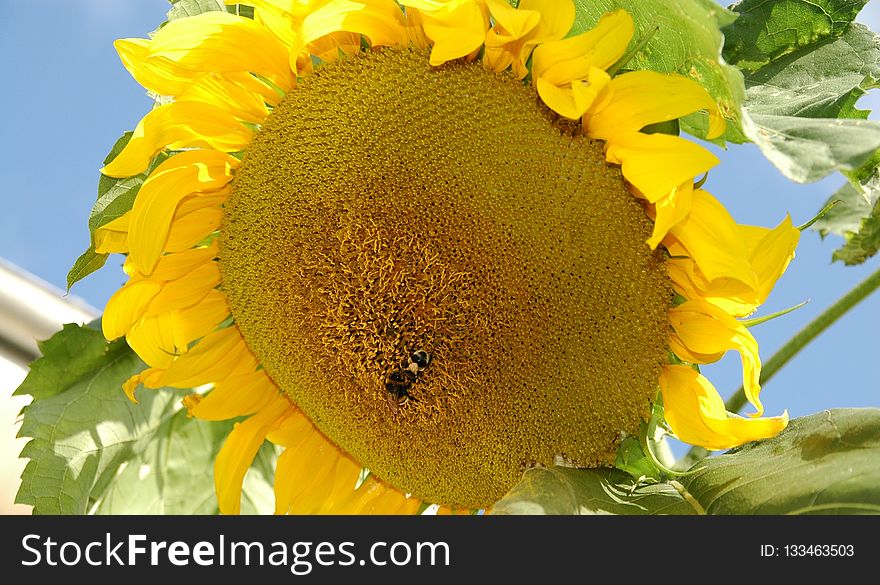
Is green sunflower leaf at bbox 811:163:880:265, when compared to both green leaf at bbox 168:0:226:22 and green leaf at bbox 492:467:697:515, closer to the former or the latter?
green leaf at bbox 492:467:697:515

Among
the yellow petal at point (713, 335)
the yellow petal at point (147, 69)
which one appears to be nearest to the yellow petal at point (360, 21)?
the yellow petal at point (147, 69)

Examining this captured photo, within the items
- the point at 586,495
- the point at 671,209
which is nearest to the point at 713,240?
the point at 671,209

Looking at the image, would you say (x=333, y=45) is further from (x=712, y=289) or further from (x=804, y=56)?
(x=804, y=56)

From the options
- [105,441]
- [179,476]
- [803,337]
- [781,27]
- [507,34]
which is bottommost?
[179,476]

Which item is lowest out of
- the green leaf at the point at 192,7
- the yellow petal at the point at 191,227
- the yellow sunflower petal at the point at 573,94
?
the yellow petal at the point at 191,227

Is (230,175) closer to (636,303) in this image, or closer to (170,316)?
(170,316)

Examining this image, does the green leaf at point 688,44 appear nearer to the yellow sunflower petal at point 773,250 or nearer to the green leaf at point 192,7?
the yellow sunflower petal at point 773,250
